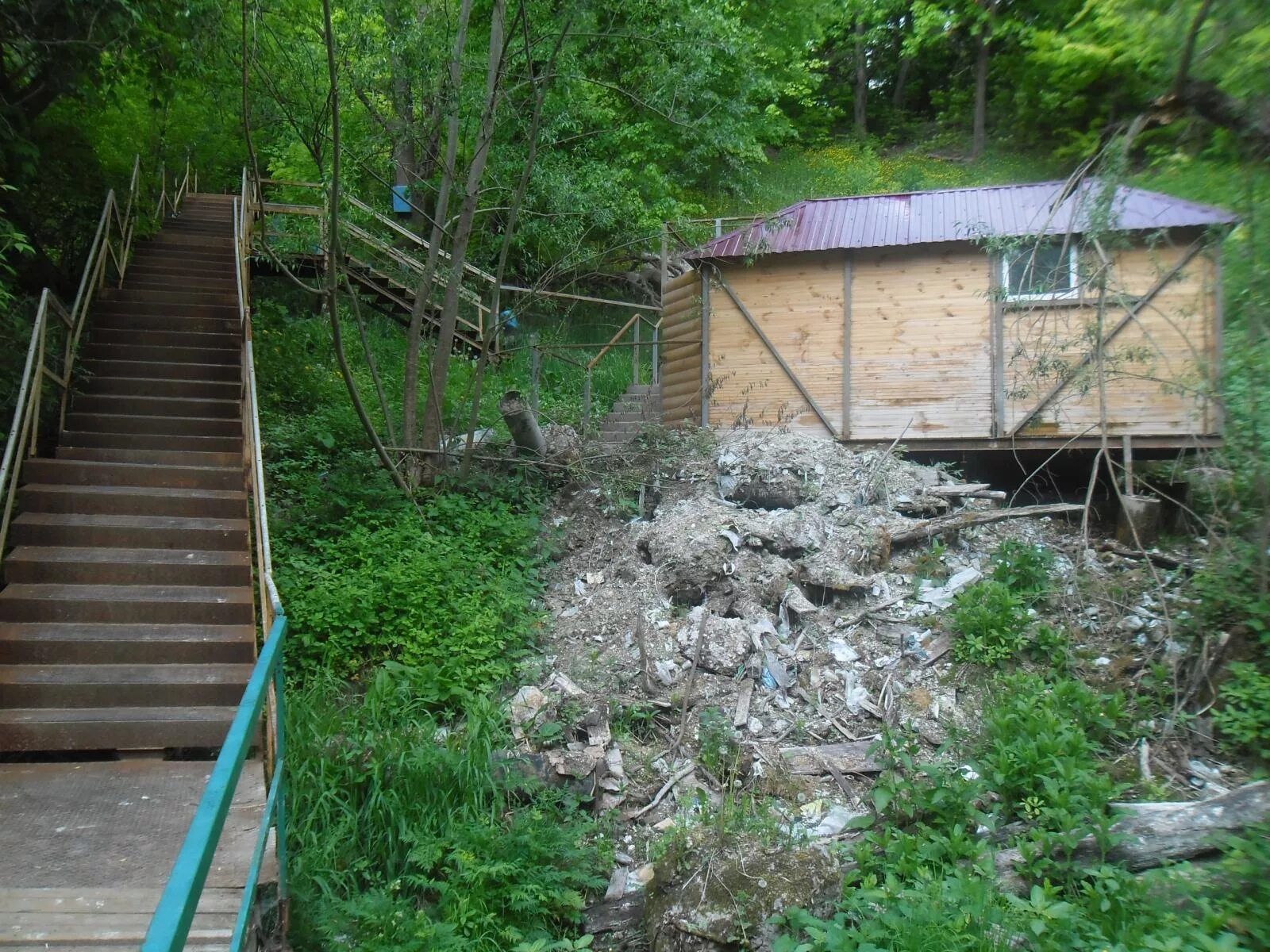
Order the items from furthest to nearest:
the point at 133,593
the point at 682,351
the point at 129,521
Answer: the point at 682,351, the point at 129,521, the point at 133,593

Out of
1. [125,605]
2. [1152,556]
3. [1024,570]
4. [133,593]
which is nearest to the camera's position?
[125,605]

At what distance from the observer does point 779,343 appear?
11359 mm

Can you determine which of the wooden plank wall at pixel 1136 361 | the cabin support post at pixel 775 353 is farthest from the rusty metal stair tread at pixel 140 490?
the wooden plank wall at pixel 1136 361

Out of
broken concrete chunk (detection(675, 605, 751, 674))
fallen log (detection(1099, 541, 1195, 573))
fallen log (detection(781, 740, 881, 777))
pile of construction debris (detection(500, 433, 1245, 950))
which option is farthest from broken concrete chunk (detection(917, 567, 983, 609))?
fallen log (detection(781, 740, 881, 777))

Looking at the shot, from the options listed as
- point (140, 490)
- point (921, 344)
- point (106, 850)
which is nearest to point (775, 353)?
point (921, 344)

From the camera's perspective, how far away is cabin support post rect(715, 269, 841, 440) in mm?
11164

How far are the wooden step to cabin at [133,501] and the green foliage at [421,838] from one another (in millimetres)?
1653

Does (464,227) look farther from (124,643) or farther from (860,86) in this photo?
(860,86)

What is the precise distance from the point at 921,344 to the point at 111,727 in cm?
942

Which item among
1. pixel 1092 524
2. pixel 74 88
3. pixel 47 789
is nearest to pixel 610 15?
pixel 74 88

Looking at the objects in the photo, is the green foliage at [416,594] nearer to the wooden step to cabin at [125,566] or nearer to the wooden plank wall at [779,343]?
the wooden step to cabin at [125,566]

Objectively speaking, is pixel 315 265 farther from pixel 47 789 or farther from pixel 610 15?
pixel 47 789

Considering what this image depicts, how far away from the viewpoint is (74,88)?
8812mm

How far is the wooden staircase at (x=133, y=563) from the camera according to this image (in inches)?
208
